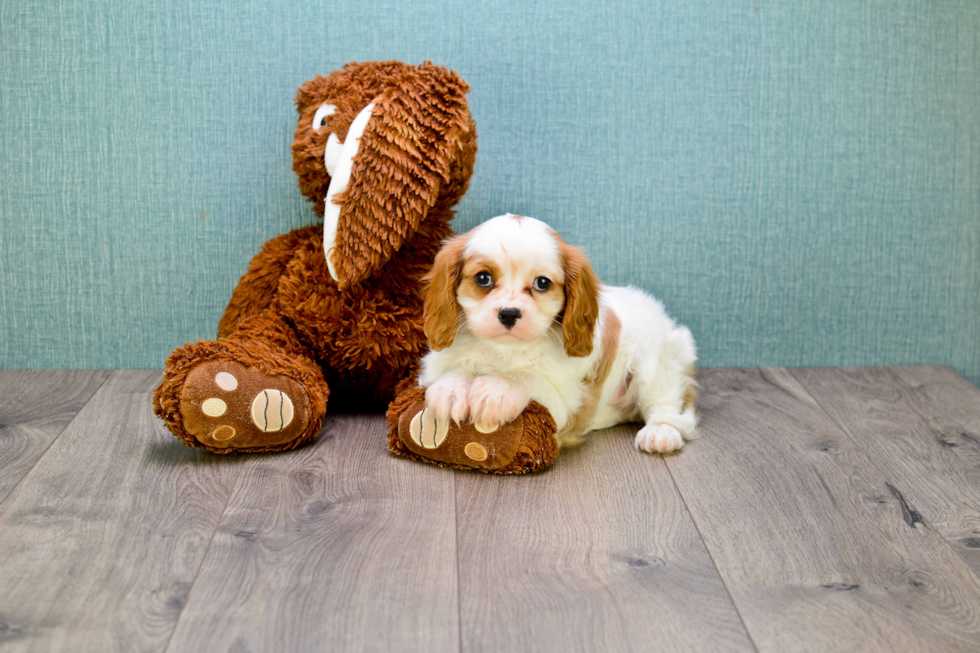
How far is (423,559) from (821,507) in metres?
0.67

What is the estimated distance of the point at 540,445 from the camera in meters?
1.54

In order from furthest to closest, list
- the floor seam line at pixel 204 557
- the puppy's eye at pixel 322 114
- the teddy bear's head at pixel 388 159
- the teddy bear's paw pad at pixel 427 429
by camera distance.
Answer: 1. the puppy's eye at pixel 322 114
2. the teddy bear's head at pixel 388 159
3. the teddy bear's paw pad at pixel 427 429
4. the floor seam line at pixel 204 557

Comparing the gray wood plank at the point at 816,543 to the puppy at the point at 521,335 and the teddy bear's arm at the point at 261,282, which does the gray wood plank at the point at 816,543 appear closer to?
the puppy at the point at 521,335

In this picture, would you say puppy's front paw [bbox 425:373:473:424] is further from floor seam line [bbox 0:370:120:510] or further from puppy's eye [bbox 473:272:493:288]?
floor seam line [bbox 0:370:120:510]

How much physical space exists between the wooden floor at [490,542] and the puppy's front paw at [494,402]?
11 cm

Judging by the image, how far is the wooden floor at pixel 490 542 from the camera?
1.09m

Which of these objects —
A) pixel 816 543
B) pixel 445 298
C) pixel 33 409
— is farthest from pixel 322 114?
pixel 816 543

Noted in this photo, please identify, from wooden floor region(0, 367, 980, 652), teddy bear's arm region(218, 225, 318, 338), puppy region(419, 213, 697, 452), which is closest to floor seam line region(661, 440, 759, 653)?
wooden floor region(0, 367, 980, 652)

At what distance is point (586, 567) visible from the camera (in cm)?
124

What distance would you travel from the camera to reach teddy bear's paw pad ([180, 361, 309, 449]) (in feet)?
5.08

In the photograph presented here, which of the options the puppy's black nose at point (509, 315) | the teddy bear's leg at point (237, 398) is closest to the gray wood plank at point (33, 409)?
the teddy bear's leg at point (237, 398)

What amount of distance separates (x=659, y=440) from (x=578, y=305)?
0.35 meters

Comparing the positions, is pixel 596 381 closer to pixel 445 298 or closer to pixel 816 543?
pixel 445 298

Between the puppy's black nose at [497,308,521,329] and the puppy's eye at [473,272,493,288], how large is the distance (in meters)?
0.06
